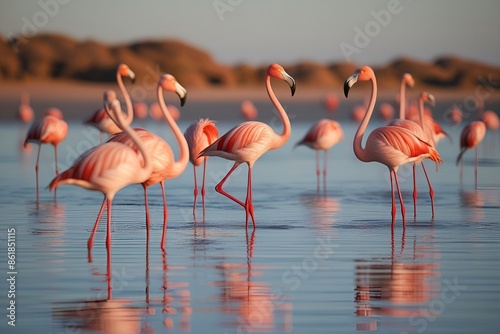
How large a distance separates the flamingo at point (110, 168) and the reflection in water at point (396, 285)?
184 centimetres

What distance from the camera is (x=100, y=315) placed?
592cm

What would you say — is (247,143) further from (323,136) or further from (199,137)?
(323,136)

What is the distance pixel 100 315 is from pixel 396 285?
2.06m

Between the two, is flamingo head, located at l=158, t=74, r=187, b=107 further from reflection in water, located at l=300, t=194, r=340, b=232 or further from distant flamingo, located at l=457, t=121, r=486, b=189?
distant flamingo, located at l=457, t=121, r=486, b=189

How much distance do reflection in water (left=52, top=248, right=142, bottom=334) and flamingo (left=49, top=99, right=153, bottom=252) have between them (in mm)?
1343

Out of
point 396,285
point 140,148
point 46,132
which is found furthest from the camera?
point 46,132

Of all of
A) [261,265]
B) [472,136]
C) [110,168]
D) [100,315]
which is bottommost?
[100,315]

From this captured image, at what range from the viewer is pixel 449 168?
57.6ft

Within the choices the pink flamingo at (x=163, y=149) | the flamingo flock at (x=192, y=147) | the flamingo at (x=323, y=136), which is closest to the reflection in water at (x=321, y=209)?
the flamingo flock at (x=192, y=147)

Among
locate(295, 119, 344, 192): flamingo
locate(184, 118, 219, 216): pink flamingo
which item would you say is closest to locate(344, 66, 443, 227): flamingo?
locate(184, 118, 219, 216): pink flamingo

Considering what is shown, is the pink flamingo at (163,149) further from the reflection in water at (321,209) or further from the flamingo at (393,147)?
the flamingo at (393,147)

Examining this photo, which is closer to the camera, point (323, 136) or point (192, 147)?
point (192, 147)

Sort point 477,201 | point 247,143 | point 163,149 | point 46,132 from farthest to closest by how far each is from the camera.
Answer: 1. point 46,132
2. point 477,201
3. point 247,143
4. point 163,149

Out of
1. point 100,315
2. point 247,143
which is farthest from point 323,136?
point 100,315
